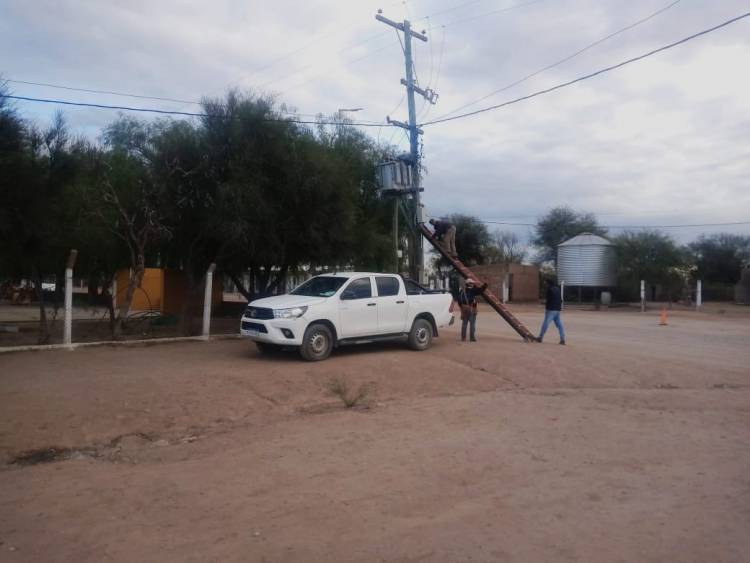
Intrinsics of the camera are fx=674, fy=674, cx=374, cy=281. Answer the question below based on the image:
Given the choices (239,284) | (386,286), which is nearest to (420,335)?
(386,286)

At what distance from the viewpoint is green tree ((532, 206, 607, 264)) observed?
62375 mm

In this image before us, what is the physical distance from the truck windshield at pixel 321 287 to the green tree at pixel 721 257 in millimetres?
49725

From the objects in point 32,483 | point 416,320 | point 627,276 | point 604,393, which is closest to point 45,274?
point 416,320

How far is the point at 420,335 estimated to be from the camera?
14.4 metres

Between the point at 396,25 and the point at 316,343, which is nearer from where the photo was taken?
the point at 316,343

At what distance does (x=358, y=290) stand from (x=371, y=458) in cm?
640

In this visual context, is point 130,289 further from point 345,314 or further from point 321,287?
point 345,314

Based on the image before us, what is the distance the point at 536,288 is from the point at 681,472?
136 feet

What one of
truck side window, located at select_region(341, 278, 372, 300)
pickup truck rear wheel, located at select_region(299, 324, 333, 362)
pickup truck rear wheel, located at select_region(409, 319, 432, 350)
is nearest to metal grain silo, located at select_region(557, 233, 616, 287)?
pickup truck rear wheel, located at select_region(409, 319, 432, 350)

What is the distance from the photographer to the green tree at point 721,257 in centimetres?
5628

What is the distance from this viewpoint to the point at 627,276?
141 feet

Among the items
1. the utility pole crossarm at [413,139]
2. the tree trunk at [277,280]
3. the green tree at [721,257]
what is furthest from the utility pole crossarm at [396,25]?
the green tree at [721,257]

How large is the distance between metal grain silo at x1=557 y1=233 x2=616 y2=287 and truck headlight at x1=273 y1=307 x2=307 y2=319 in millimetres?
33774

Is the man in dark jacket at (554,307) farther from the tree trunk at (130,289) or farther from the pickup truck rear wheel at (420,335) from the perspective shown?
the tree trunk at (130,289)
